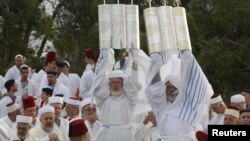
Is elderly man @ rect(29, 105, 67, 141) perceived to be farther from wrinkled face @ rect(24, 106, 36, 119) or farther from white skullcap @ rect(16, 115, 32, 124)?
wrinkled face @ rect(24, 106, 36, 119)

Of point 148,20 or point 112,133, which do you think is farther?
point 112,133

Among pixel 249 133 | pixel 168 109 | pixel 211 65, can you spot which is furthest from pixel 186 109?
→ pixel 211 65

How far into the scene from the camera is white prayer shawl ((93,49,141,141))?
13273 millimetres

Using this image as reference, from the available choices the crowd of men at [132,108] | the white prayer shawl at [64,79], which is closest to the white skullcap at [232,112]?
the crowd of men at [132,108]

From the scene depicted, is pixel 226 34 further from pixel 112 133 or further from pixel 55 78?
pixel 112 133

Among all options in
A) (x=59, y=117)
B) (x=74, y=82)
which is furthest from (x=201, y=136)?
(x=74, y=82)

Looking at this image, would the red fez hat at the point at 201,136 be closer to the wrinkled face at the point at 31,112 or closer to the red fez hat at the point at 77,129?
the red fez hat at the point at 77,129

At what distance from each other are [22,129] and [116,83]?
1538 millimetres

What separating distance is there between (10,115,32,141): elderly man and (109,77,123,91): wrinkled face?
4.22ft

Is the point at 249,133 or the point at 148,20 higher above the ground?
the point at 148,20

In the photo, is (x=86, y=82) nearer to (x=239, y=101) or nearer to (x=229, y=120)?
(x=239, y=101)

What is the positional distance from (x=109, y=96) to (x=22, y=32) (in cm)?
954

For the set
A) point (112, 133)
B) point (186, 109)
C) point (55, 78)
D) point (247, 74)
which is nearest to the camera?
point (186, 109)

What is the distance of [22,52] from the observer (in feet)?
73.8
